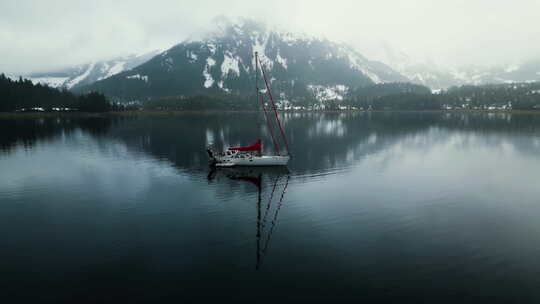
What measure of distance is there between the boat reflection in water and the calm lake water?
29cm

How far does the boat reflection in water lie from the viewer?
34.8m

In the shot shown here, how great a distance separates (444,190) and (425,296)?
34852 millimetres

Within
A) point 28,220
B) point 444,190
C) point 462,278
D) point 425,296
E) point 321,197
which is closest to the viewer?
point 425,296

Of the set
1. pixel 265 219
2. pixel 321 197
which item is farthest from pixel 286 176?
pixel 265 219

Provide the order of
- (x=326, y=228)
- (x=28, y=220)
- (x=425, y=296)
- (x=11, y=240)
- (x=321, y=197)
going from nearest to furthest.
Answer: (x=425, y=296)
(x=11, y=240)
(x=326, y=228)
(x=28, y=220)
(x=321, y=197)

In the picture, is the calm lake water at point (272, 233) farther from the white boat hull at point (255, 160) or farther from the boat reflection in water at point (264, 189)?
the white boat hull at point (255, 160)

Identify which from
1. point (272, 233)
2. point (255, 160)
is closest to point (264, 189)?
point (255, 160)

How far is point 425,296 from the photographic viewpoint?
24.2 meters

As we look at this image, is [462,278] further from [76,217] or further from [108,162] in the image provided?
[108,162]

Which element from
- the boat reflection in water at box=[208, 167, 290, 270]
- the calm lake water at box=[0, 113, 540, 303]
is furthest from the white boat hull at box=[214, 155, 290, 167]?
the calm lake water at box=[0, 113, 540, 303]

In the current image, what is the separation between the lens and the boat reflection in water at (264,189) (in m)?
34.8

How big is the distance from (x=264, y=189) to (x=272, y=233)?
18.8 metres

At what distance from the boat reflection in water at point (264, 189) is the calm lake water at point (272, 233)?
0.95ft

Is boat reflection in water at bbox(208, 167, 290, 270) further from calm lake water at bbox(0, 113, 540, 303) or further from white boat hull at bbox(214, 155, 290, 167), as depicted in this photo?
white boat hull at bbox(214, 155, 290, 167)
